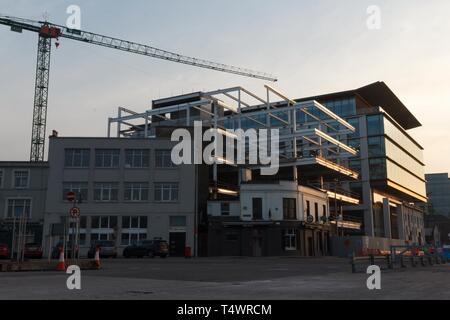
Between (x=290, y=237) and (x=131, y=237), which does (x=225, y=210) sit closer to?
(x=290, y=237)

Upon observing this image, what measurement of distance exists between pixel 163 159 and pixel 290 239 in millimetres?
16368

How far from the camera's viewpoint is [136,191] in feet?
189

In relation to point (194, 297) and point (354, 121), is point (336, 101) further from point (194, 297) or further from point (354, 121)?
point (194, 297)

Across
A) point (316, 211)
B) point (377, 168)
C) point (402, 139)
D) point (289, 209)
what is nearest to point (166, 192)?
point (289, 209)

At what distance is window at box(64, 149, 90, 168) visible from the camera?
189 feet

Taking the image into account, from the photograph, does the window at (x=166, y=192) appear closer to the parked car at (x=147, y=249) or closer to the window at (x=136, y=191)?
the window at (x=136, y=191)

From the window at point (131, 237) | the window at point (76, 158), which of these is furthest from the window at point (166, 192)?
the window at point (76, 158)

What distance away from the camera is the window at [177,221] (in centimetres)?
5681

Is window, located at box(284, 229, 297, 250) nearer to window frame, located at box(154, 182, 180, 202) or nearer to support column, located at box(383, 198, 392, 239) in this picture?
window frame, located at box(154, 182, 180, 202)

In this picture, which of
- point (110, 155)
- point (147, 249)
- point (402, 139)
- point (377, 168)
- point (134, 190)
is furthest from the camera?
point (402, 139)

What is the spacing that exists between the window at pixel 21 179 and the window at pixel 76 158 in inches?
197

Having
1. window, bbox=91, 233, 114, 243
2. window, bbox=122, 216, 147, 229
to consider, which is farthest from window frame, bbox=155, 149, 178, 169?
window, bbox=91, 233, 114, 243

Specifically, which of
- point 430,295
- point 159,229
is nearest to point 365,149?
point 159,229
